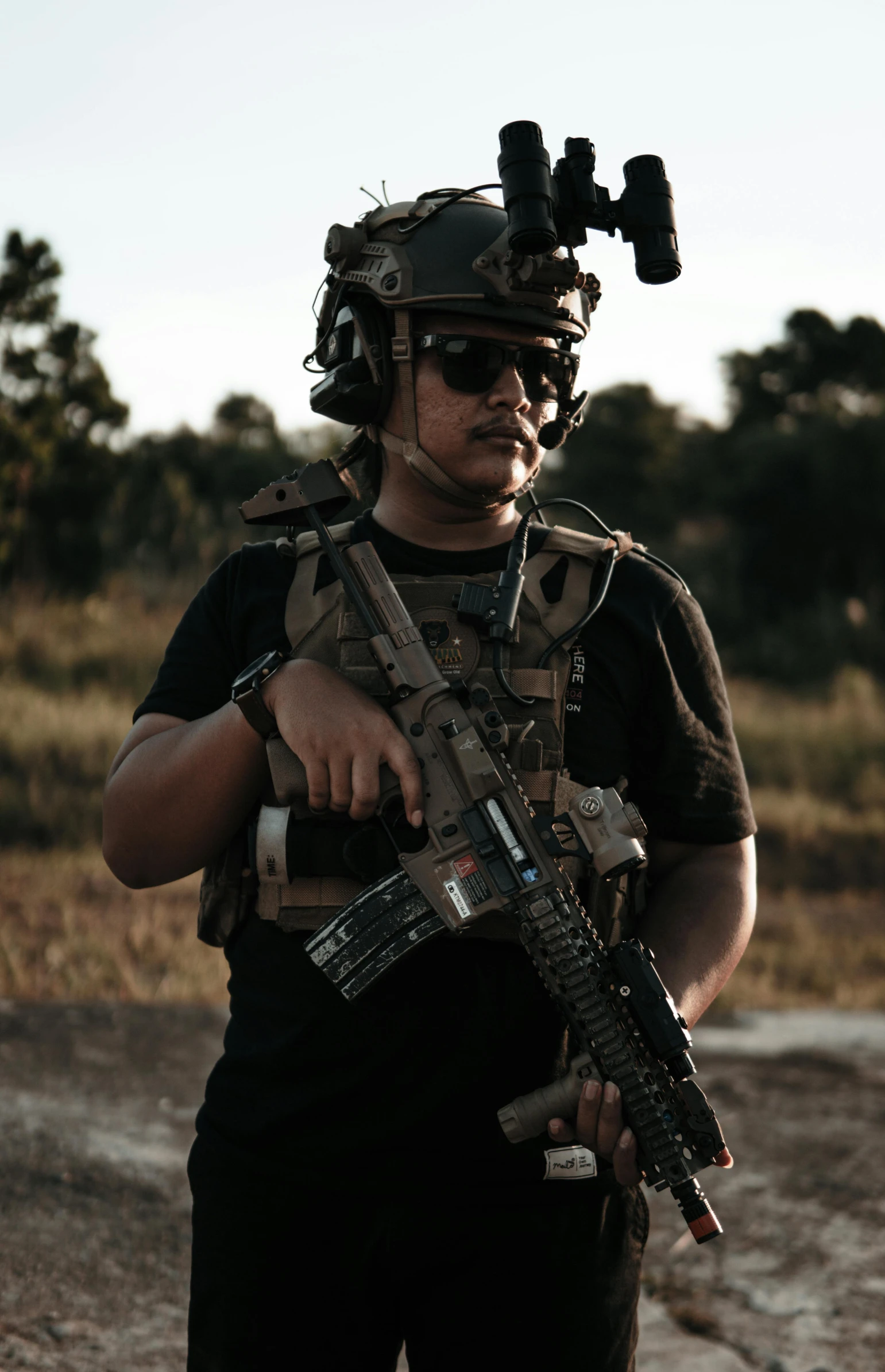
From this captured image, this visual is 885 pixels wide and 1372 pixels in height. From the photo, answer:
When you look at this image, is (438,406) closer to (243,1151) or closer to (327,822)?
(327,822)

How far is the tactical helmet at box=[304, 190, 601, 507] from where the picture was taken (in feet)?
6.45

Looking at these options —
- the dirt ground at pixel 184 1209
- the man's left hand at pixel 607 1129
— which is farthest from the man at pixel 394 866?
the dirt ground at pixel 184 1209

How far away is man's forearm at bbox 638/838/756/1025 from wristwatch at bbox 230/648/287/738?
65 cm

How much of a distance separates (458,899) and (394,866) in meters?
0.13

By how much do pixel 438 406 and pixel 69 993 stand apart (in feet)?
11.5

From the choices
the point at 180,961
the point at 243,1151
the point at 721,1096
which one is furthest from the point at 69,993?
the point at 243,1151

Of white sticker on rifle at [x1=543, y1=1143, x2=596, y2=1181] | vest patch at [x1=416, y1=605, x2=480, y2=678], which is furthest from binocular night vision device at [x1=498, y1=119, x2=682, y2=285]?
white sticker on rifle at [x1=543, y1=1143, x2=596, y2=1181]

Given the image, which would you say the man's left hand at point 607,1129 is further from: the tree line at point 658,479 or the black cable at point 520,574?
the tree line at point 658,479

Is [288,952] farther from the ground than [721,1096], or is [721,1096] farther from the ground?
[288,952]

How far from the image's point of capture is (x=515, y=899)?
5.77 feet

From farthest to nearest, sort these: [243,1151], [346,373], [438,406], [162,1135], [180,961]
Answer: [180,961] < [162,1135] < [346,373] < [438,406] < [243,1151]

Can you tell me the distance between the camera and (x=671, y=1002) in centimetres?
171

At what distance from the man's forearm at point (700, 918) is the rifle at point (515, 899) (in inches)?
3.9

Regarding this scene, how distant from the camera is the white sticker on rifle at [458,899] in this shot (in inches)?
69.9
